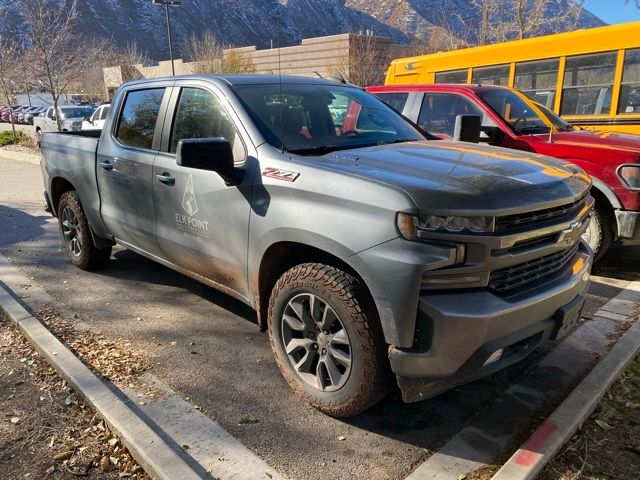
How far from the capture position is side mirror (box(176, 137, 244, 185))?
293 cm

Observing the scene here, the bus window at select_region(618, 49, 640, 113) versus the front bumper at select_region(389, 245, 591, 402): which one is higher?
the bus window at select_region(618, 49, 640, 113)

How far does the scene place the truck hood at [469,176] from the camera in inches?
94.3

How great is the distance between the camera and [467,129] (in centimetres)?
457

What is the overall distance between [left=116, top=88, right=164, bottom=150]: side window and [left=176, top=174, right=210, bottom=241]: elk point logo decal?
2.46ft

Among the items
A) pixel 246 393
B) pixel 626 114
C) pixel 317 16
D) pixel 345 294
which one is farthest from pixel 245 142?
pixel 317 16

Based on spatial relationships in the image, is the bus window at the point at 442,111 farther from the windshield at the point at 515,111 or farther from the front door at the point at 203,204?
the front door at the point at 203,204

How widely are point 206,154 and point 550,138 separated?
4182 mm

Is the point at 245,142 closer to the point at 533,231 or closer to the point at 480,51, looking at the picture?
the point at 533,231

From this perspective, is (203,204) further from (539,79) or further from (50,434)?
(539,79)

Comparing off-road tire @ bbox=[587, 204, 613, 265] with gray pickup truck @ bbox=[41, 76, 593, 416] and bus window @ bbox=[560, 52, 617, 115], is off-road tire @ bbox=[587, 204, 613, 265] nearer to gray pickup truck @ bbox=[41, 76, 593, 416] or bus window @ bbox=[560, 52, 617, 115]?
gray pickup truck @ bbox=[41, 76, 593, 416]

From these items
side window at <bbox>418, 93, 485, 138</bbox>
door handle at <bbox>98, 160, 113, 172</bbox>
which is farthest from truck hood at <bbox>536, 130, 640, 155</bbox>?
door handle at <bbox>98, 160, 113, 172</bbox>

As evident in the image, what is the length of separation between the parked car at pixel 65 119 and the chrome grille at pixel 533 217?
2286 centimetres

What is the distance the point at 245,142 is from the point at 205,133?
534 mm

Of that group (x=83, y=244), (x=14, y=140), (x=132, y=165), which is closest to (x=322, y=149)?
(x=132, y=165)
